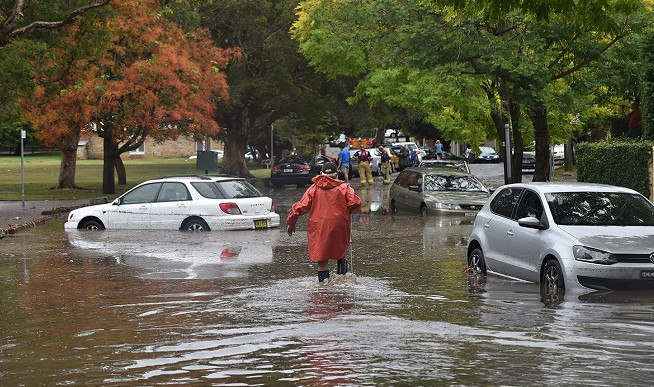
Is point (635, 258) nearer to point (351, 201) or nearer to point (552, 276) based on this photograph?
point (552, 276)

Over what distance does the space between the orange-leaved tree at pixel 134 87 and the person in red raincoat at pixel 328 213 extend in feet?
90.8

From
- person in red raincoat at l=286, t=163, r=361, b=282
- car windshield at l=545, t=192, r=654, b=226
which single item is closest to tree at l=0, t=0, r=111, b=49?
person in red raincoat at l=286, t=163, r=361, b=282

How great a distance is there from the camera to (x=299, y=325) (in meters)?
12.0

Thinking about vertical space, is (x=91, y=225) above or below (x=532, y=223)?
below

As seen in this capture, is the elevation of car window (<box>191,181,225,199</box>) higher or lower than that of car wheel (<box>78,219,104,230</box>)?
higher

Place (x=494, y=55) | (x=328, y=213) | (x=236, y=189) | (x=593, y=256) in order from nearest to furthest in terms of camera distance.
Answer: (x=593, y=256) < (x=328, y=213) < (x=236, y=189) < (x=494, y=55)

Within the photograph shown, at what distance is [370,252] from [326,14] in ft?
84.9

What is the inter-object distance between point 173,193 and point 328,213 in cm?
1161

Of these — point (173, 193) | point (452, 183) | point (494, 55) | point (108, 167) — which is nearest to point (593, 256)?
point (173, 193)

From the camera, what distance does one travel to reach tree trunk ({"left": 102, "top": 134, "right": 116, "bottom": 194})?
47719mm

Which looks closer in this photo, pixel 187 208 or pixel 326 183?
pixel 326 183

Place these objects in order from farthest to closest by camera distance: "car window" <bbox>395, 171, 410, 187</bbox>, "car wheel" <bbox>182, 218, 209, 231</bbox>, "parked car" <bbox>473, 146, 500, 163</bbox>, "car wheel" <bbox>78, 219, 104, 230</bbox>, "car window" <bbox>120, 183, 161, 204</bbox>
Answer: "parked car" <bbox>473, 146, 500, 163</bbox> → "car window" <bbox>395, 171, 410, 187</bbox> → "car wheel" <bbox>78, 219, 104, 230</bbox> → "car window" <bbox>120, 183, 161, 204</bbox> → "car wheel" <bbox>182, 218, 209, 231</bbox>

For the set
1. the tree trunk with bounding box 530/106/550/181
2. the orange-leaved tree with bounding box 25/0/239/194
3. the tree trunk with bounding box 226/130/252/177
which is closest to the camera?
the tree trunk with bounding box 530/106/550/181

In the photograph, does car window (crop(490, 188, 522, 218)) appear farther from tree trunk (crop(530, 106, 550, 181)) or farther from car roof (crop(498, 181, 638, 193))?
tree trunk (crop(530, 106, 550, 181))
